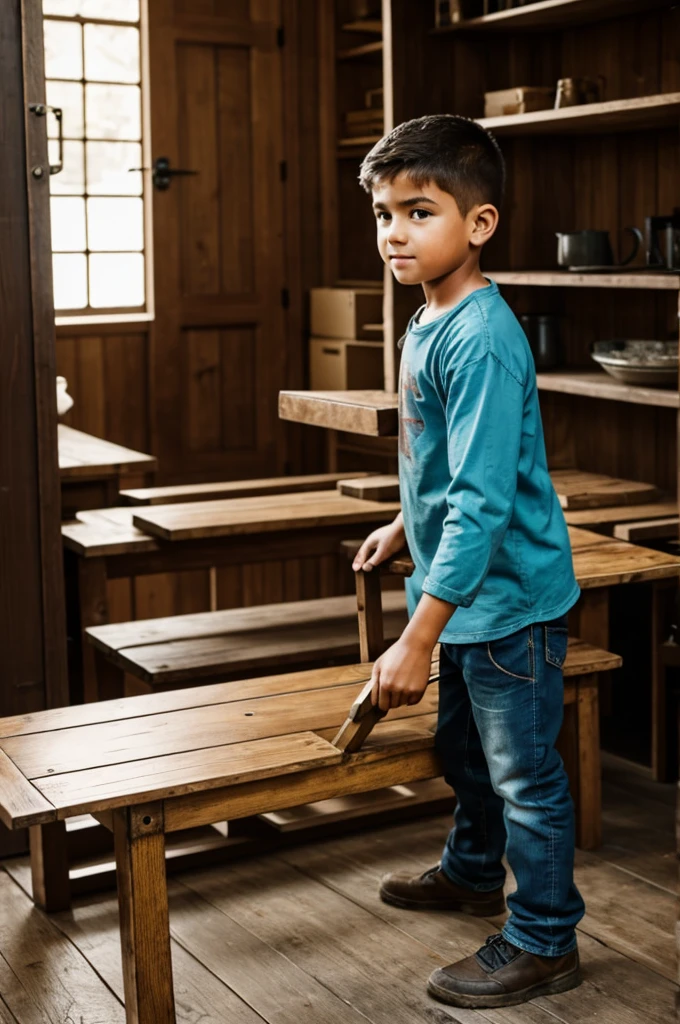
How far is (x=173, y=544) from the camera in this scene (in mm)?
3068

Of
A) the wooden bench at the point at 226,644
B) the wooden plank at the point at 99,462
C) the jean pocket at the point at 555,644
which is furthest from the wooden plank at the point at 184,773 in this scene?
the wooden plank at the point at 99,462

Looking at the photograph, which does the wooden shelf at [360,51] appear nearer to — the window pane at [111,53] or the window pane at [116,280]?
the window pane at [111,53]

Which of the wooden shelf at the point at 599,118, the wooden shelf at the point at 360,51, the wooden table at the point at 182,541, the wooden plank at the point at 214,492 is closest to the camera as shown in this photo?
the wooden shelf at the point at 599,118

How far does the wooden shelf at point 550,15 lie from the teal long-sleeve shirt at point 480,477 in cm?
138

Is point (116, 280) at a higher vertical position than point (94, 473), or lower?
higher

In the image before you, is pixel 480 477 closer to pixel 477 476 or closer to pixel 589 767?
pixel 477 476

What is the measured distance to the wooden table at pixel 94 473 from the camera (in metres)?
3.32

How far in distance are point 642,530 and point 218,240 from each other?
10.5ft

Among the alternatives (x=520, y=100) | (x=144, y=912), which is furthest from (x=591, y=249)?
(x=144, y=912)

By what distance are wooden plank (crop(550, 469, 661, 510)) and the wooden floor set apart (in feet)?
2.55

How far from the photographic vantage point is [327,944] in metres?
2.25

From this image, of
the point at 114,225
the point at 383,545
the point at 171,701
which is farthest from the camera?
the point at 114,225

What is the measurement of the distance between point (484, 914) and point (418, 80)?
2.15m

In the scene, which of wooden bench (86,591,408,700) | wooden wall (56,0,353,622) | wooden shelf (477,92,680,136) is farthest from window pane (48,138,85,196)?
wooden bench (86,591,408,700)
